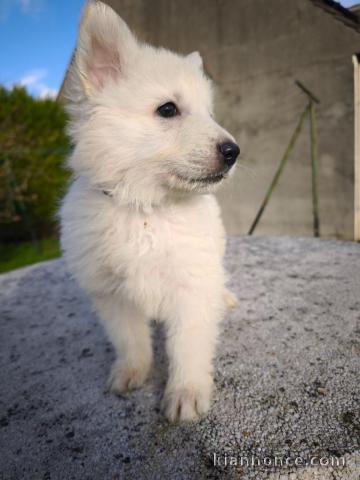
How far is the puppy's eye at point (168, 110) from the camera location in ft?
6.69

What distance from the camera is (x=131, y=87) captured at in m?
2.05

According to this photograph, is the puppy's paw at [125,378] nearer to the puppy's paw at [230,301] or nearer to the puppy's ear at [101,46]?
the puppy's paw at [230,301]

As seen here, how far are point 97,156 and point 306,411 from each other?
1735 mm

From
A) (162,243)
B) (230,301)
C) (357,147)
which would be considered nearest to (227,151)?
(162,243)

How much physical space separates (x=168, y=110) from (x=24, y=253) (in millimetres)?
8241

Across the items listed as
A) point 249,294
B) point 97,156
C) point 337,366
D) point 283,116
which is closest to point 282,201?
point 283,116

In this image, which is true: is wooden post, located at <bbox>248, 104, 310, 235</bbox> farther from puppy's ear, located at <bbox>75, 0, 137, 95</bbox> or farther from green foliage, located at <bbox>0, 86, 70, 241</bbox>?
Result: green foliage, located at <bbox>0, 86, 70, 241</bbox>

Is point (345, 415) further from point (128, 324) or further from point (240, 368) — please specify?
point (128, 324)

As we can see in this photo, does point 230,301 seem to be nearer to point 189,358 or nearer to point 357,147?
point 189,358

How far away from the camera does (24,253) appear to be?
9219 mm

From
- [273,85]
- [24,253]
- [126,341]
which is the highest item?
[273,85]

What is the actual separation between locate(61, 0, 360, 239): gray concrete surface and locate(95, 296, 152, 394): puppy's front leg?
361 cm

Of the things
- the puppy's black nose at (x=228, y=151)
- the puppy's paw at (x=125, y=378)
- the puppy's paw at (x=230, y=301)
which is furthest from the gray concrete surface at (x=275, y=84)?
the puppy's paw at (x=125, y=378)

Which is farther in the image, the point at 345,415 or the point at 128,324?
the point at 128,324
